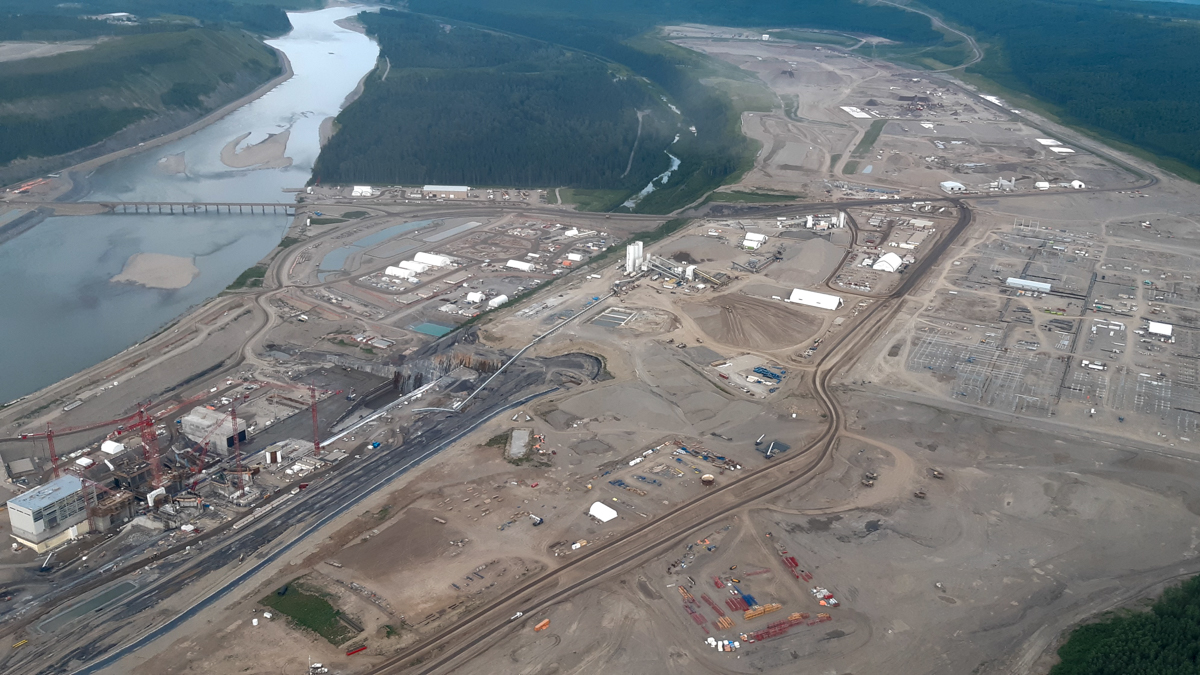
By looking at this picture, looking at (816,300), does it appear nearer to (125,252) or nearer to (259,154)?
(125,252)

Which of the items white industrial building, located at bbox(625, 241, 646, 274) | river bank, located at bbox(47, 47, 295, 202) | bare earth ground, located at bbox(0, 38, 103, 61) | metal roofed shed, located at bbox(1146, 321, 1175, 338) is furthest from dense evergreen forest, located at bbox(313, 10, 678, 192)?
metal roofed shed, located at bbox(1146, 321, 1175, 338)

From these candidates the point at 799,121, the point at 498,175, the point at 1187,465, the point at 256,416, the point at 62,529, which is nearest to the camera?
the point at 62,529

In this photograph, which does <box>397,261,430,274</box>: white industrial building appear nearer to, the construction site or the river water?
the construction site

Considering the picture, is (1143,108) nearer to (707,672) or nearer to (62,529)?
(707,672)

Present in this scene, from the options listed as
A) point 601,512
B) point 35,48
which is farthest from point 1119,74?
point 35,48

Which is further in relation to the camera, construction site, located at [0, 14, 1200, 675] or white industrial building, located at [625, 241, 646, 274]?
white industrial building, located at [625, 241, 646, 274]

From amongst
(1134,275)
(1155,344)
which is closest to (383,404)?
(1155,344)
